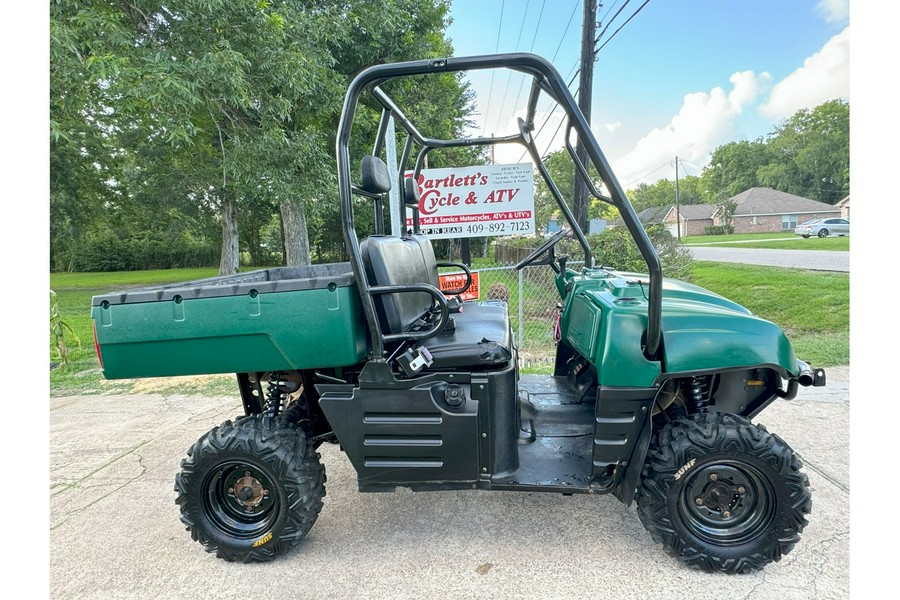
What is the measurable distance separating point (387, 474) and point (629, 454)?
1140 millimetres

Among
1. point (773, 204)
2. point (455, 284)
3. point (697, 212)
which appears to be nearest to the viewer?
point (455, 284)

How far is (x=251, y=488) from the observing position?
2.56m

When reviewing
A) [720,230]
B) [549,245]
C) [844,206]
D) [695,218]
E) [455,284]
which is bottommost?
[455,284]

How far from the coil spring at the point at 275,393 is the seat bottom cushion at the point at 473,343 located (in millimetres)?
837

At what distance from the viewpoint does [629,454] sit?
2.36m

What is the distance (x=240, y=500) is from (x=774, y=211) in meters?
62.2

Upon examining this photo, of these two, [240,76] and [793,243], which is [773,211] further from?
Result: [240,76]

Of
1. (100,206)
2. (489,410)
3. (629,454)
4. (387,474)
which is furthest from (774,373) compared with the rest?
(100,206)

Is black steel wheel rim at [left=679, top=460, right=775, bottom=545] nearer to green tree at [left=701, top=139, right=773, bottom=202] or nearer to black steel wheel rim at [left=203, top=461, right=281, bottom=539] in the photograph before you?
black steel wheel rim at [left=203, top=461, right=281, bottom=539]

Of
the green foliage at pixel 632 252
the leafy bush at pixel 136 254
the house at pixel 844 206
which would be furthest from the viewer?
the house at pixel 844 206

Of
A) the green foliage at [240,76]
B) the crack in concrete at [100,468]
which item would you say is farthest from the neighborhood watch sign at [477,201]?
the crack in concrete at [100,468]

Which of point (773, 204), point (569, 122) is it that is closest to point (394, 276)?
point (569, 122)

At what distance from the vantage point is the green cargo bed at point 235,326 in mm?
2281

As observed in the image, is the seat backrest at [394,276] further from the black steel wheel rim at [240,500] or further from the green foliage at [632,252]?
the green foliage at [632,252]
